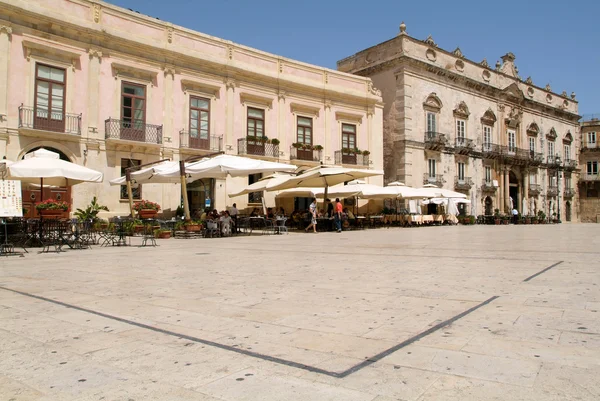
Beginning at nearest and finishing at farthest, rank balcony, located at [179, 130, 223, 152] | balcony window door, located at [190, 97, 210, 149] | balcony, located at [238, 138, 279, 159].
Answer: balcony, located at [179, 130, 223, 152]
balcony window door, located at [190, 97, 210, 149]
balcony, located at [238, 138, 279, 159]

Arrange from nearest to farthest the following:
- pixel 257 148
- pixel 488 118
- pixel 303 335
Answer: pixel 303 335 → pixel 257 148 → pixel 488 118

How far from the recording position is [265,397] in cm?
239

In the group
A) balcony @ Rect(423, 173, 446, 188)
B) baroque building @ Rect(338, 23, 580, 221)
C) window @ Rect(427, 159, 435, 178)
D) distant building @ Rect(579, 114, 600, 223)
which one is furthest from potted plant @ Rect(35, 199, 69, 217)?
distant building @ Rect(579, 114, 600, 223)

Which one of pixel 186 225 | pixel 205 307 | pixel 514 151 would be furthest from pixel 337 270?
pixel 514 151

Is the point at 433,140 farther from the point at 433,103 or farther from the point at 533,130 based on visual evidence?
the point at 533,130

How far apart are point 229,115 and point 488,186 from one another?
74.1 feet

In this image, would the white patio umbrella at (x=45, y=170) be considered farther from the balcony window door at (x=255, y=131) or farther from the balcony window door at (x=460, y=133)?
the balcony window door at (x=460, y=133)

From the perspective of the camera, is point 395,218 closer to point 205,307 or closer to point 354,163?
point 354,163

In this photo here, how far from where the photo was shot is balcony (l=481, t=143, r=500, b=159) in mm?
36469

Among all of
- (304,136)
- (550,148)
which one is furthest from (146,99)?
(550,148)

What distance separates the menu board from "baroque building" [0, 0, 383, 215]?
27.4ft

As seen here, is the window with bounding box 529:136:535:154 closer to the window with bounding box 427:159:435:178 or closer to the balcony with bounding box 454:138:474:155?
the balcony with bounding box 454:138:474:155

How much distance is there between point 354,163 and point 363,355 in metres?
24.9

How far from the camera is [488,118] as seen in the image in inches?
1455
